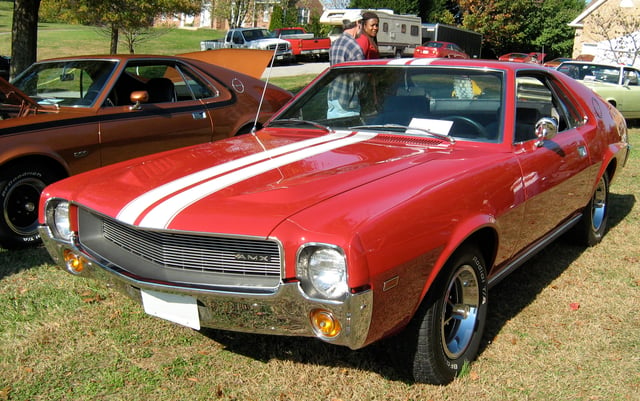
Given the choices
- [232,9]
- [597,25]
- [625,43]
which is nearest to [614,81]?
[625,43]

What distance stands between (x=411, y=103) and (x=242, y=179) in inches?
54.4

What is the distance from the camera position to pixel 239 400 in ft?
9.36

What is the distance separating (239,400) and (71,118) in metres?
3.22

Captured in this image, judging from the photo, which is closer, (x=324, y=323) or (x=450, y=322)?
(x=324, y=323)

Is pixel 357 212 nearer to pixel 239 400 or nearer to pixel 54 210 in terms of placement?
pixel 239 400

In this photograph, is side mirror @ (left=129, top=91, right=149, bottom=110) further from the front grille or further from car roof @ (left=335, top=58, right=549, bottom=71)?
the front grille

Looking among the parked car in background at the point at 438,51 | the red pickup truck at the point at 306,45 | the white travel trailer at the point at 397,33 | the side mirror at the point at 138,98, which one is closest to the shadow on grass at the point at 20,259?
the side mirror at the point at 138,98

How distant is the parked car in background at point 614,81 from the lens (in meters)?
12.3

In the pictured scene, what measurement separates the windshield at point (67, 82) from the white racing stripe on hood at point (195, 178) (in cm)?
257

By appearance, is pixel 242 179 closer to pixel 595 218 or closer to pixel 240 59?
pixel 595 218

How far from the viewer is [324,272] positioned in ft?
7.76

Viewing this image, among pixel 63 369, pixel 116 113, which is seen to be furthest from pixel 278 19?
pixel 63 369

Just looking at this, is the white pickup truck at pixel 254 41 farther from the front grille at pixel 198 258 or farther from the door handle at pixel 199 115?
the front grille at pixel 198 258

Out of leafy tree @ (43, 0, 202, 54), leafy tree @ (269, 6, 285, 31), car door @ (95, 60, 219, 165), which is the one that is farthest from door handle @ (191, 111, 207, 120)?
leafy tree @ (269, 6, 285, 31)
